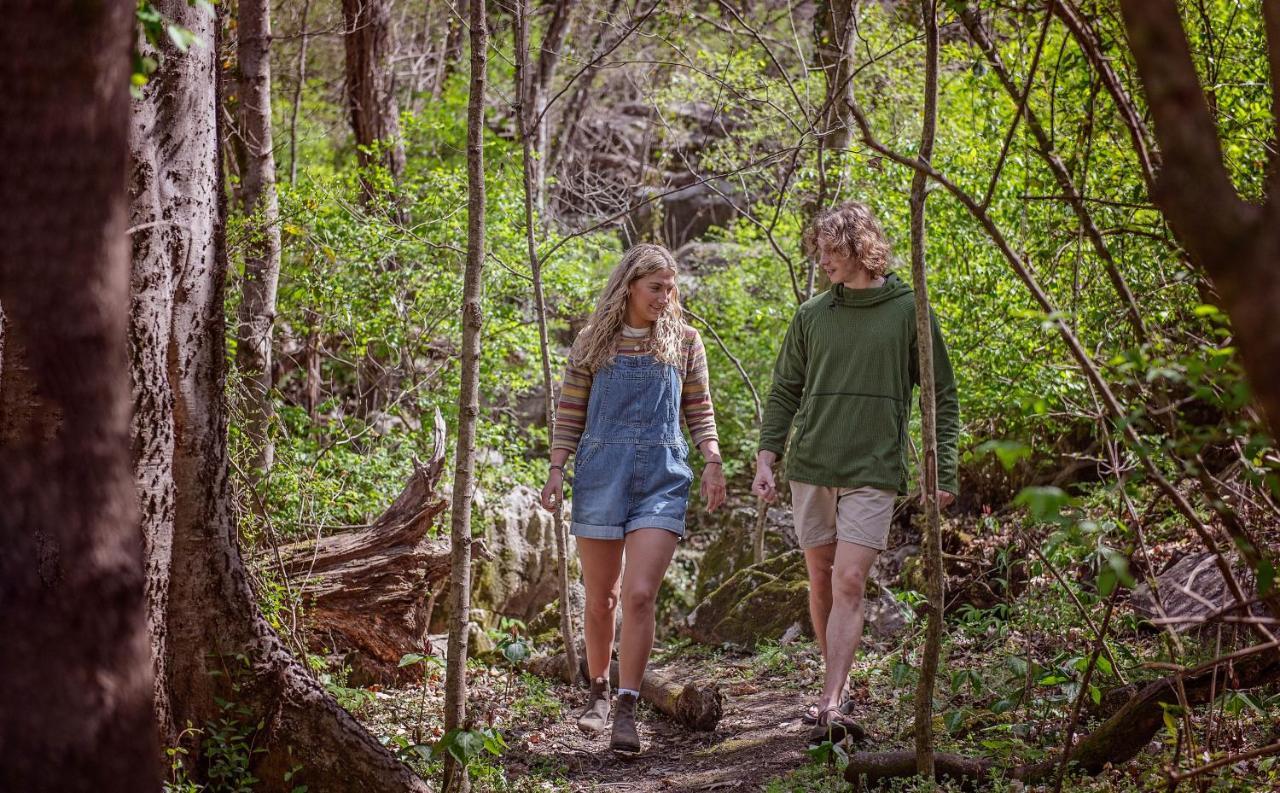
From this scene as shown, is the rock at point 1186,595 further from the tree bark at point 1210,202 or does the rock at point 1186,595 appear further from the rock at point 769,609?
the tree bark at point 1210,202

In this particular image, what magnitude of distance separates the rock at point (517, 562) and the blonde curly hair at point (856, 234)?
3.92m

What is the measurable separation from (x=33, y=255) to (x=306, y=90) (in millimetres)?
15285

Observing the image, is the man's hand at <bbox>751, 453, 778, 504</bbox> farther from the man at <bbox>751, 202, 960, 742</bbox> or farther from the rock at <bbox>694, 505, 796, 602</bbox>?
the rock at <bbox>694, 505, 796, 602</bbox>

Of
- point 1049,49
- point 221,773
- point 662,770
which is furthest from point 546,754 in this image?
point 1049,49

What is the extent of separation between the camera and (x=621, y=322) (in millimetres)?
4980

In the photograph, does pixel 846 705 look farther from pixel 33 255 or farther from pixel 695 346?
pixel 33 255

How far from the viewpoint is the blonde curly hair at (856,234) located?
491 cm

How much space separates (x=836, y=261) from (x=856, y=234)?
146 mm

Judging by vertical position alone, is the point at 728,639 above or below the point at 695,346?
below

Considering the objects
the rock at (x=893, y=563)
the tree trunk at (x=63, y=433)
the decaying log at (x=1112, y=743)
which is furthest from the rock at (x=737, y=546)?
the tree trunk at (x=63, y=433)

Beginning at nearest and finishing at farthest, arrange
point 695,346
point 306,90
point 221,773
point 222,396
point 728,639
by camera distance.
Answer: point 221,773
point 222,396
point 695,346
point 728,639
point 306,90

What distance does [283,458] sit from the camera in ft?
21.3

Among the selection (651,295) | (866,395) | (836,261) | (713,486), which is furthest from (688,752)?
(836,261)

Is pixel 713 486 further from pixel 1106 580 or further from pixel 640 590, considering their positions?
pixel 1106 580
